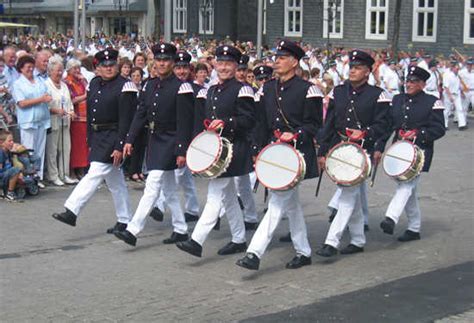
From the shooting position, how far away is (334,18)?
137 feet

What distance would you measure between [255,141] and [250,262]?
4.10ft

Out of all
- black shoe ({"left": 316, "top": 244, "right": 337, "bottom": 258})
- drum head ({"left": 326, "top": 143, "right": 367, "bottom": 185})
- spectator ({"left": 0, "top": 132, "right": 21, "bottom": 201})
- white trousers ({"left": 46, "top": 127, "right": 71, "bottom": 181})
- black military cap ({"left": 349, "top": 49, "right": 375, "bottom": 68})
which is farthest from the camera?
white trousers ({"left": 46, "top": 127, "right": 71, "bottom": 181})

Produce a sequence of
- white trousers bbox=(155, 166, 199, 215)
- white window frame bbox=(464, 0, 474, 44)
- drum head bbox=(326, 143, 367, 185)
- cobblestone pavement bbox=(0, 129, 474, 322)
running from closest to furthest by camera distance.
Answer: cobblestone pavement bbox=(0, 129, 474, 322) → drum head bbox=(326, 143, 367, 185) → white trousers bbox=(155, 166, 199, 215) → white window frame bbox=(464, 0, 474, 44)

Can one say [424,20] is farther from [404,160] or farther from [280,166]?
[280,166]

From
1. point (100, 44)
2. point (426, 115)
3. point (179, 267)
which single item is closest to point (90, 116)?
point (179, 267)

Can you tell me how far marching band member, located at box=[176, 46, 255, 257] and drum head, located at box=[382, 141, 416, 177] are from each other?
1.66 m

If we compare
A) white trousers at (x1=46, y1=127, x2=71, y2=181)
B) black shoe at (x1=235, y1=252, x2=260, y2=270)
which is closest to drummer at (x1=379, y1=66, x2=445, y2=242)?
black shoe at (x1=235, y1=252, x2=260, y2=270)

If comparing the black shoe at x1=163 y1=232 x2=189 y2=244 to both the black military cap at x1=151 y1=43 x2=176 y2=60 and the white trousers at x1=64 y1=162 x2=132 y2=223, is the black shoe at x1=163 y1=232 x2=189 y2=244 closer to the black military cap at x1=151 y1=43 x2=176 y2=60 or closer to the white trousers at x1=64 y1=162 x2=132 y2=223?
the white trousers at x1=64 y1=162 x2=132 y2=223

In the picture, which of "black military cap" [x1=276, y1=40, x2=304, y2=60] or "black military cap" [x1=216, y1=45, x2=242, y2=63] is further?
"black military cap" [x1=216, y1=45, x2=242, y2=63]

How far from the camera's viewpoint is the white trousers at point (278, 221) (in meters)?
8.22

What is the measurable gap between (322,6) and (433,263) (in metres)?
35.1

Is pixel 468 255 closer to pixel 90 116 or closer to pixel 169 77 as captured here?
pixel 169 77

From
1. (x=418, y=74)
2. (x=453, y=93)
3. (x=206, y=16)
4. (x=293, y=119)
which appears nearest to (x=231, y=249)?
(x=293, y=119)

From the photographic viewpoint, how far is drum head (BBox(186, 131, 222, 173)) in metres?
8.38
